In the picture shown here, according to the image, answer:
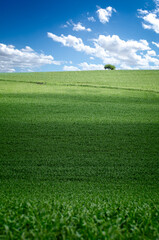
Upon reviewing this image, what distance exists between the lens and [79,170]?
5801 mm

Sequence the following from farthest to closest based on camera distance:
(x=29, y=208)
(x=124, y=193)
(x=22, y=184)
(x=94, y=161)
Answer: (x=94, y=161)
(x=22, y=184)
(x=124, y=193)
(x=29, y=208)

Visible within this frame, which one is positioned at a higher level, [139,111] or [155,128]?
[139,111]

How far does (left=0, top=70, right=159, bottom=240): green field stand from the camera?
2562mm

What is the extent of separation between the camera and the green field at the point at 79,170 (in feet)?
8.41

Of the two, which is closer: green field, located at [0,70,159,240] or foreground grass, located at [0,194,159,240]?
foreground grass, located at [0,194,159,240]

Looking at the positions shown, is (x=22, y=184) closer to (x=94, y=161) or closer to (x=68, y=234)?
(x=94, y=161)

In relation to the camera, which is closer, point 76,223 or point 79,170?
point 76,223

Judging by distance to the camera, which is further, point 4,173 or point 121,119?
point 121,119

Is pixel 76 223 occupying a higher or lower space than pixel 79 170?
higher

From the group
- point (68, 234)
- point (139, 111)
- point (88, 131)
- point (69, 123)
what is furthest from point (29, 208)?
point (139, 111)

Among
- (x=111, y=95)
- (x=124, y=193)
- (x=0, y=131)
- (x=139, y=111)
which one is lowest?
(x=124, y=193)

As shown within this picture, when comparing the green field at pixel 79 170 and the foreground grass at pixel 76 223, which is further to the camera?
the green field at pixel 79 170

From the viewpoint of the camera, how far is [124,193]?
4.81 meters

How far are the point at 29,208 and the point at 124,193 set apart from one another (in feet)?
9.12
